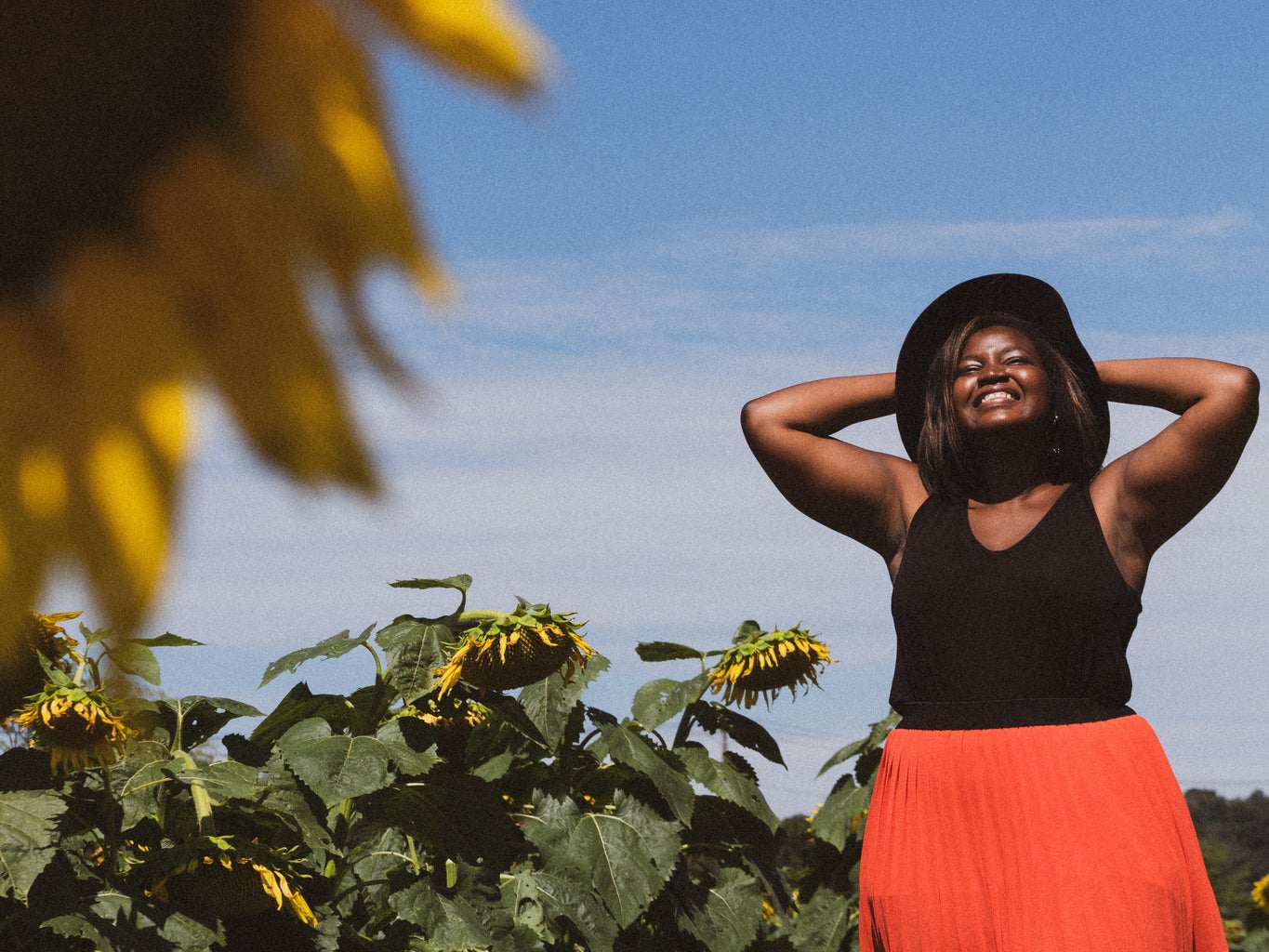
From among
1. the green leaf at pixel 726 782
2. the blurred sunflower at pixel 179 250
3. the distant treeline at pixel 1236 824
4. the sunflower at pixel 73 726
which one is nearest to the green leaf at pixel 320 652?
the sunflower at pixel 73 726

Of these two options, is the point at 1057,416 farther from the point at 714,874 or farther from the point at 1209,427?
the point at 714,874

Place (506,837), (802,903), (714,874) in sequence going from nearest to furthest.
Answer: (506,837)
(714,874)
(802,903)

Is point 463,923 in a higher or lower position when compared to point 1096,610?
lower

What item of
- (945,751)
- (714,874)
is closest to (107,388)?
(945,751)

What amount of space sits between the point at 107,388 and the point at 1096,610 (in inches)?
82.6

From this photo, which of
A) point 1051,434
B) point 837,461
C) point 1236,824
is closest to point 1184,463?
point 1051,434

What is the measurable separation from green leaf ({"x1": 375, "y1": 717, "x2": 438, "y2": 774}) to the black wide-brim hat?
1093 millimetres

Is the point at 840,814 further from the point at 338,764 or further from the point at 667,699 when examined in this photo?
the point at 338,764

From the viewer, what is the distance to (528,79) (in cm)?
22

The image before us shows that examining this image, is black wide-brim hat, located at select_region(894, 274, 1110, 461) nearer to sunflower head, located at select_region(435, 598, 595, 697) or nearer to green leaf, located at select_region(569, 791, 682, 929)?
sunflower head, located at select_region(435, 598, 595, 697)

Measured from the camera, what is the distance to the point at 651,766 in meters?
3.07

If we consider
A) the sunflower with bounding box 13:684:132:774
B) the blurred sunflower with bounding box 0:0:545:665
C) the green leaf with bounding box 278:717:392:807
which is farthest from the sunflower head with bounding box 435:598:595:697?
the blurred sunflower with bounding box 0:0:545:665

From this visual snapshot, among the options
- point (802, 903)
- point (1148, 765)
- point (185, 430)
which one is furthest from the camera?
point (802, 903)

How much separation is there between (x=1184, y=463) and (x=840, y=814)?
173 centimetres
